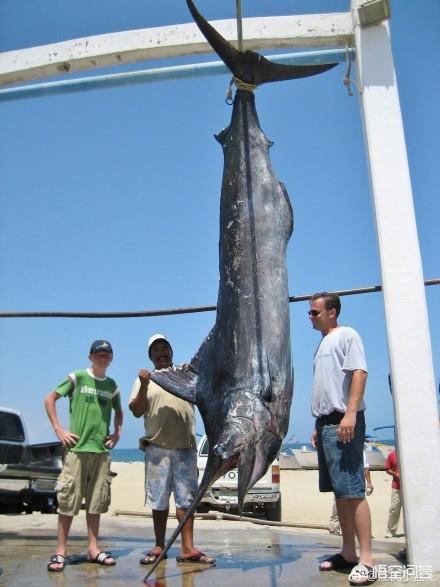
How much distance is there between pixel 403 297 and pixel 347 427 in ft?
2.87

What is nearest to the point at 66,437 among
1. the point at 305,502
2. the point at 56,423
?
the point at 56,423

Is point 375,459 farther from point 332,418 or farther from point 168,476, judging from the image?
point 332,418

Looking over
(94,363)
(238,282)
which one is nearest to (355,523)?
(238,282)

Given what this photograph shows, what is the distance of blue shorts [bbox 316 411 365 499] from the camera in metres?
3.11

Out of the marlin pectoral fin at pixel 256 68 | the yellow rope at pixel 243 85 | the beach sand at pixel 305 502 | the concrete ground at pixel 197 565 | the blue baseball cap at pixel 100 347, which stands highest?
the marlin pectoral fin at pixel 256 68

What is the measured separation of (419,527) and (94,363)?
6.86 feet

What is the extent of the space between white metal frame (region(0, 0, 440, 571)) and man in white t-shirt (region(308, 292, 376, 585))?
12.8 inches

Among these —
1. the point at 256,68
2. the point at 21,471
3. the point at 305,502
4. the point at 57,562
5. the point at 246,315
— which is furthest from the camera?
the point at 305,502

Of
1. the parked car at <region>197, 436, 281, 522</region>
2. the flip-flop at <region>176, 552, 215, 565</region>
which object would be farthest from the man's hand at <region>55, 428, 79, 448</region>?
the parked car at <region>197, 436, 281, 522</region>

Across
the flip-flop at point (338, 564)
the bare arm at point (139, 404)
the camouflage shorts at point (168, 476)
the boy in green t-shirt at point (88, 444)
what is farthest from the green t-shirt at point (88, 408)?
the flip-flop at point (338, 564)

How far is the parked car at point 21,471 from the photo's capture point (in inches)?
271

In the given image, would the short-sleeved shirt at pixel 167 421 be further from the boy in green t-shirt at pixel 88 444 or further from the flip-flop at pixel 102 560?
the flip-flop at pixel 102 560

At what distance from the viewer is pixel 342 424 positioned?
9.98 feet

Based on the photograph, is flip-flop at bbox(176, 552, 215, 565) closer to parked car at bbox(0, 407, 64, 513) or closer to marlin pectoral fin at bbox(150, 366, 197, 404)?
marlin pectoral fin at bbox(150, 366, 197, 404)
